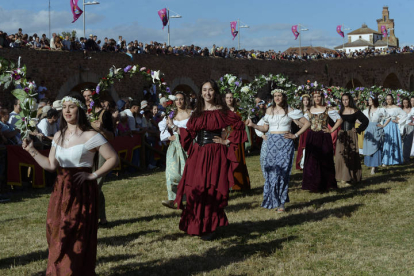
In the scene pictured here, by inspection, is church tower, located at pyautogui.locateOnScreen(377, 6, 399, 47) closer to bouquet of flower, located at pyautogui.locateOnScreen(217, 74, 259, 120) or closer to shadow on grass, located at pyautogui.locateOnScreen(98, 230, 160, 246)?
bouquet of flower, located at pyautogui.locateOnScreen(217, 74, 259, 120)

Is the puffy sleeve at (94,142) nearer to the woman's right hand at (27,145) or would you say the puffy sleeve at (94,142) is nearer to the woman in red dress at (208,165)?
the woman's right hand at (27,145)

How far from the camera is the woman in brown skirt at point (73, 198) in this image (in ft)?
13.3

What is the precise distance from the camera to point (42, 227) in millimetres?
6766

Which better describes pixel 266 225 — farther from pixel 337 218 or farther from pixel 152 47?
pixel 152 47

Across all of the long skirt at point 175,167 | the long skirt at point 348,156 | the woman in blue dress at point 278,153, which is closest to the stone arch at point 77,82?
the long skirt at point 348,156

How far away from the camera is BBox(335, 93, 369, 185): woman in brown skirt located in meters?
10.1

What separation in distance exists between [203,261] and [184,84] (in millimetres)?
23972

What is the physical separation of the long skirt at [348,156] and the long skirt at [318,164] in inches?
29.7

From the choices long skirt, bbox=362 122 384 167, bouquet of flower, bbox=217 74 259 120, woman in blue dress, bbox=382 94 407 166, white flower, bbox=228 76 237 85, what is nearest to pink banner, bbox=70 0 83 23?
bouquet of flower, bbox=217 74 259 120

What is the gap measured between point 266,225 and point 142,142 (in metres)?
6.66

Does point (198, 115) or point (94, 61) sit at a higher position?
point (94, 61)

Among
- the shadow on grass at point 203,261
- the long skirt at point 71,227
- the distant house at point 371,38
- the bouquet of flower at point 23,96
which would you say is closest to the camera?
the long skirt at point 71,227

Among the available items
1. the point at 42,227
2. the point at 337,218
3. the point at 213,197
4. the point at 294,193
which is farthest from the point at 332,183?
the point at 42,227

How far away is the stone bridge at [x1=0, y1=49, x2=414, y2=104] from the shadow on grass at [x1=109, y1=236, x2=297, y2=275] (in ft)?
47.3
